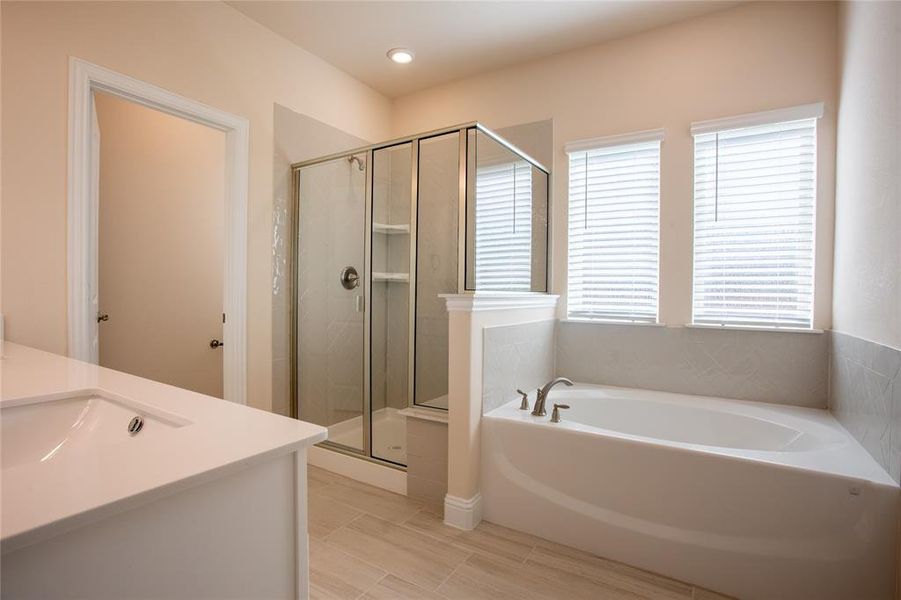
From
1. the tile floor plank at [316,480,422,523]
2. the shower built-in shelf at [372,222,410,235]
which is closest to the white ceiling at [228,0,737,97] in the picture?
the shower built-in shelf at [372,222,410,235]

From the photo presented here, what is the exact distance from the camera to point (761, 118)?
2396mm

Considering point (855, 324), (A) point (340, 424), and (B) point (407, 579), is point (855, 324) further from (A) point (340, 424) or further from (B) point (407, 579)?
(A) point (340, 424)

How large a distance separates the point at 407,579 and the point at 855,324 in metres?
2.14

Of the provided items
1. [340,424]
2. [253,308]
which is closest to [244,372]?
[253,308]

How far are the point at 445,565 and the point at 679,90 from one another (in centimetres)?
281

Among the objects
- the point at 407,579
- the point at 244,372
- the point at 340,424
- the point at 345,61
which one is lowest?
the point at 407,579

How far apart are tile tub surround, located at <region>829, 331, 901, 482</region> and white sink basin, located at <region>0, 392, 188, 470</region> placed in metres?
2.14

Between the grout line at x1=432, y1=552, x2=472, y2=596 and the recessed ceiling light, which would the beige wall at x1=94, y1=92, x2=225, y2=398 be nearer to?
the recessed ceiling light

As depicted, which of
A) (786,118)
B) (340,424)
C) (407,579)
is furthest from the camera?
(340,424)

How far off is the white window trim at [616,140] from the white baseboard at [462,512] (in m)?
2.19

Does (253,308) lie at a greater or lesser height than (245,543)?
greater

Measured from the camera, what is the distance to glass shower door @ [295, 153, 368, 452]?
283 cm

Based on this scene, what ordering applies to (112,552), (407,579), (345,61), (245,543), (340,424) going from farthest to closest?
1. (345,61)
2. (340,424)
3. (407,579)
4. (245,543)
5. (112,552)

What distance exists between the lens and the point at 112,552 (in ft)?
1.89
